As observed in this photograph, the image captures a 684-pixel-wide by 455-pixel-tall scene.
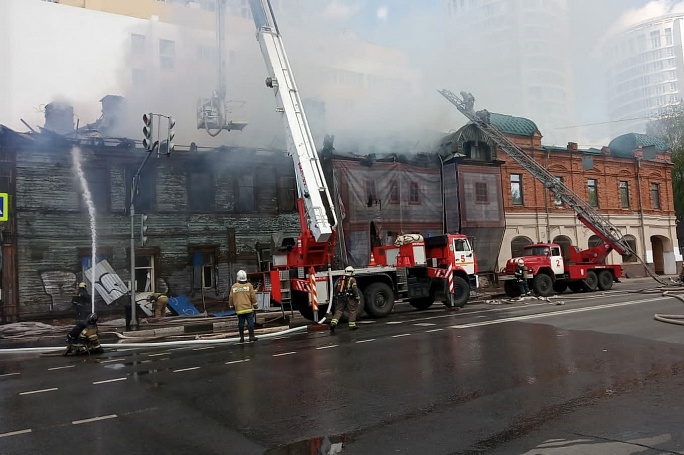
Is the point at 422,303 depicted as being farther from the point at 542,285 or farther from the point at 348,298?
the point at 542,285

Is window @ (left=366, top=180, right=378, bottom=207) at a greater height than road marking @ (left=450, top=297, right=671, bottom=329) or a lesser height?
greater

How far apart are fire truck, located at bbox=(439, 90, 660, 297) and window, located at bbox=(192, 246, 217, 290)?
10971mm

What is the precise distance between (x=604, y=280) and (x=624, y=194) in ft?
44.2

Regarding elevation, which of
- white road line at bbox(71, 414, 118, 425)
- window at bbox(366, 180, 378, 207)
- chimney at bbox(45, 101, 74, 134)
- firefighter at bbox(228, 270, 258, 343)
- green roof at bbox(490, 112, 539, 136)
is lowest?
white road line at bbox(71, 414, 118, 425)

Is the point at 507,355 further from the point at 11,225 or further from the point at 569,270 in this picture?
the point at 11,225

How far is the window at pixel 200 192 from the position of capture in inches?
848

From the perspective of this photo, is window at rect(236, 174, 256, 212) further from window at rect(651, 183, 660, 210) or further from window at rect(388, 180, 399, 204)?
window at rect(651, 183, 660, 210)

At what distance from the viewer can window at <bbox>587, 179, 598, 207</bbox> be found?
32.2 meters

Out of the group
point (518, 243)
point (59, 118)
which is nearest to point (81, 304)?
point (59, 118)

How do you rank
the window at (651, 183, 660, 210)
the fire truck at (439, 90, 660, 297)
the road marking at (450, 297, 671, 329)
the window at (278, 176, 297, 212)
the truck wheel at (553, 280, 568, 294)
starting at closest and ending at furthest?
the road marking at (450, 297, 671, 329), the fire truck at (439, 90, 660, 297), the truck wheel at (553, 280, 568, 294), the window at (278, 176, 297, 212), the window at (651, 183, 660, 210)

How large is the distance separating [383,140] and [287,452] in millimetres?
21327

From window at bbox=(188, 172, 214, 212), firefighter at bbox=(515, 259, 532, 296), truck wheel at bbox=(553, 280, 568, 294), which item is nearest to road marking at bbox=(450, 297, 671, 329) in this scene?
firefighter at bbox=(515, 259, 532, 296)

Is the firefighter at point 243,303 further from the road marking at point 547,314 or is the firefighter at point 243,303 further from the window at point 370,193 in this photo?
the window at point 370,193

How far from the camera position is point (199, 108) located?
787 inches
